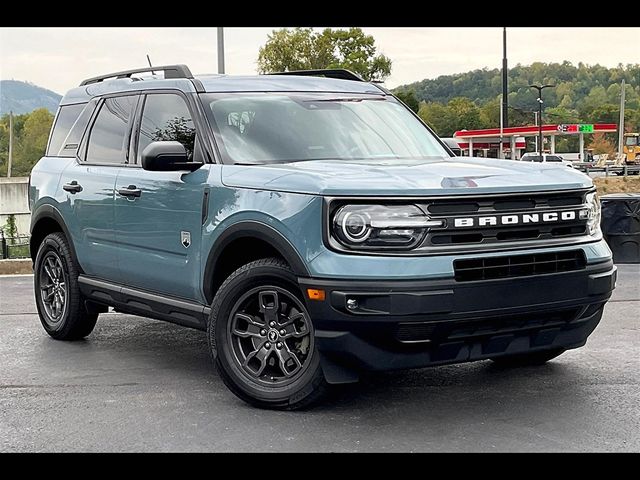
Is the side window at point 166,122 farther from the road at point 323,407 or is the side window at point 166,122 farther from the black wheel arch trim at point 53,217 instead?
the road at point 323,407

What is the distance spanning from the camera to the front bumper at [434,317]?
5000 mm

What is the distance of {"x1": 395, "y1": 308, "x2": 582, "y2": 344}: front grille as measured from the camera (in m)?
5.05

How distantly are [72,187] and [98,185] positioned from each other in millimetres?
451

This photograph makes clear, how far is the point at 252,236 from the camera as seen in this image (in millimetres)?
5609

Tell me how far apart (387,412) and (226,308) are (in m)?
1.09

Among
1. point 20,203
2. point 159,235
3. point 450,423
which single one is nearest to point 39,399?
point 159,235

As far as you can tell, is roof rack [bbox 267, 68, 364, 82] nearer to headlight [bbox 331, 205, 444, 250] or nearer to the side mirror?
the side mirror

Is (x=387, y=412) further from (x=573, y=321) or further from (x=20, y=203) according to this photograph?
(x=20, y=203)

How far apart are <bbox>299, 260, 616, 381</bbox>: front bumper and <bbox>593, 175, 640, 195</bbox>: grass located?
42568 millimetres

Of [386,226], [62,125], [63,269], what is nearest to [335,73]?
[62,125]

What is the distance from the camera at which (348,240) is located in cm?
513

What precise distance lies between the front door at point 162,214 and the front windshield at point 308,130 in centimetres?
24

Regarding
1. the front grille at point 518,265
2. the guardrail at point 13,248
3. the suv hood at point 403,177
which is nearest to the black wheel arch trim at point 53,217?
the suv hood at point 403,177

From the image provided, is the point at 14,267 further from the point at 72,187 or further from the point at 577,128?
the point at 577,128
